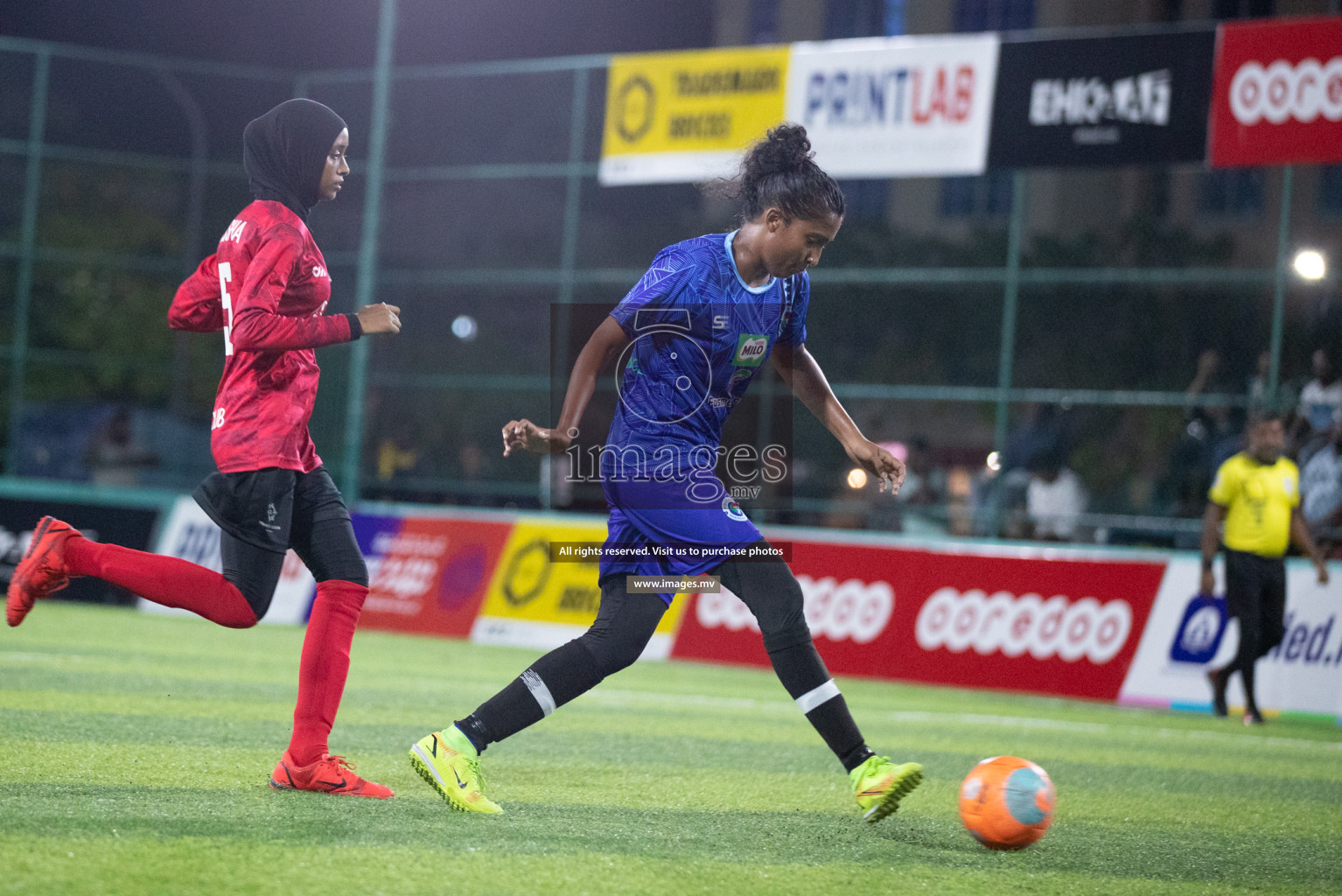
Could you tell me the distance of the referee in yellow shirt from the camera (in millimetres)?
11734

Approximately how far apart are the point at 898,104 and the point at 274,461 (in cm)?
1156

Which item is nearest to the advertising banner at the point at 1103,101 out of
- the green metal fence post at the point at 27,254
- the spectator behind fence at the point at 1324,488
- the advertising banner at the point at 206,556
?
the spectator behind fence at the point at 1324,488

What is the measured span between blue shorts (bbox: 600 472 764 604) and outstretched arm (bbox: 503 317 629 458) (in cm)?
34

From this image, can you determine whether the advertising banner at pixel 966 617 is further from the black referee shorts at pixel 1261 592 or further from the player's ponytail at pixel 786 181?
the player's ponytail at pixel 786 181

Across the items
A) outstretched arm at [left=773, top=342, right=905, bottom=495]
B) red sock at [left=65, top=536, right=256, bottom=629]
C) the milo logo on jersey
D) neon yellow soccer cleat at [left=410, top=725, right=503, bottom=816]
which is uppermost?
the milo logo on jersey

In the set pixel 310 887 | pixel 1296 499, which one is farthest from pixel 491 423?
pixel 310 887

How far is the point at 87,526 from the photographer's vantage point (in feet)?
54.5

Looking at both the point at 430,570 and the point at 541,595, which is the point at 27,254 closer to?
the point at 430,570

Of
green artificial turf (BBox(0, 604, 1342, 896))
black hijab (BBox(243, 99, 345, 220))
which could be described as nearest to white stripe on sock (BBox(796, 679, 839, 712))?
green artificial turf (BBox(0, 604, 1342, 896))

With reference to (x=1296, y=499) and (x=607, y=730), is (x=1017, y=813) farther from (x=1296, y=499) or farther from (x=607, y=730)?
(x=1296, y=499)

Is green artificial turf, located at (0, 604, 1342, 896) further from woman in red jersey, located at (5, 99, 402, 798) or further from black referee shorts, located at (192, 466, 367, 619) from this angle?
black referee shorts, located at (192, 466, 367, 619)

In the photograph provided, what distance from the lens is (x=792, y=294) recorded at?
221 inches

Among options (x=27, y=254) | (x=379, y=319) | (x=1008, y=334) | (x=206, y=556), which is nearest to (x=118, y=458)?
(x=27, y=254)

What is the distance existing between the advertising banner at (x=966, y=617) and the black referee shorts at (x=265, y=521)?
8305 mm
